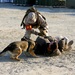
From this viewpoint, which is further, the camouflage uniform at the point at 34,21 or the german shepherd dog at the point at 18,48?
the camouflage uniform at the point at 34,21

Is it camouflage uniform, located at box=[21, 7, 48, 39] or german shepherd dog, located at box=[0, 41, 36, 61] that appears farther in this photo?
camouflage uniform, located at box=[21, 7, 48, 39]

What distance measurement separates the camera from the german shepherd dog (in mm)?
6729

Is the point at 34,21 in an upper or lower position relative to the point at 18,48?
upper

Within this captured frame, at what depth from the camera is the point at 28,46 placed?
277 inches

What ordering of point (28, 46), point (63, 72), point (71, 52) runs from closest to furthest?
point (63, 72)
point (28, 46)
point (71, 52)

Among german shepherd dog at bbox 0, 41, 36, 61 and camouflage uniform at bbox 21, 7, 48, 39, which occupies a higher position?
camouflage uniform at bbox 21, 7, 48, 39

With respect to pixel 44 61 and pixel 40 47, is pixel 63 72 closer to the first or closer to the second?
pixel 44 61

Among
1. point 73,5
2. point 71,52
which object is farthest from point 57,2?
point 71,52

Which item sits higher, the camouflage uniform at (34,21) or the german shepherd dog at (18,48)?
the camouflage uniform at (34,21)

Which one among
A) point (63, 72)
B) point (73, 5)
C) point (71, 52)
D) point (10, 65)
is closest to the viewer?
point (63, 72)

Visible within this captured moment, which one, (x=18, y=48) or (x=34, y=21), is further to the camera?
(x=34, y=21)

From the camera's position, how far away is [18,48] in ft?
22.1

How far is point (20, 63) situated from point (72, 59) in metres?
1.31

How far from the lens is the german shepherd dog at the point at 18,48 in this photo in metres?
6.73
